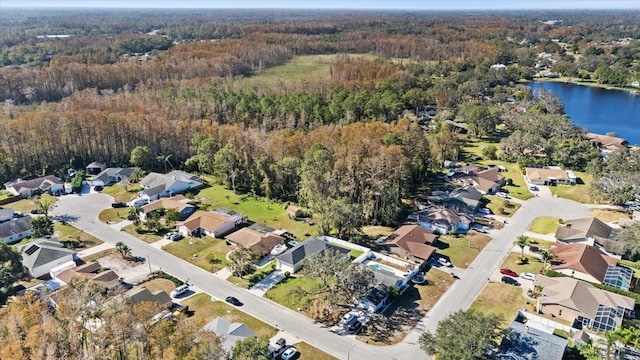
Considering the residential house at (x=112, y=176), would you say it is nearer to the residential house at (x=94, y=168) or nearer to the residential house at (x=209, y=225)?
the residential house at (x=94, y=168)

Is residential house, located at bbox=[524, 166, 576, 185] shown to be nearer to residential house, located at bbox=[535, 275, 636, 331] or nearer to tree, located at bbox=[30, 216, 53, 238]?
residential house, located at bbox=[535, 275, 636, 331]

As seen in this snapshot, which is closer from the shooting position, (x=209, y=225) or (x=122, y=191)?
(x=209, y=225)

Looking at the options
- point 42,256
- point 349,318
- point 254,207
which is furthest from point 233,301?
point 254,207

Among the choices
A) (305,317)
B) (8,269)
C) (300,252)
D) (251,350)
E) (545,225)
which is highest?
(251,350)

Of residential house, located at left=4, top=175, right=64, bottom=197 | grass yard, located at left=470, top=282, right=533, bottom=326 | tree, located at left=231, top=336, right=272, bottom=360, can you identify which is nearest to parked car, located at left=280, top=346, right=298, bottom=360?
tree, located at left=231, top=336, right=272, bottom=360

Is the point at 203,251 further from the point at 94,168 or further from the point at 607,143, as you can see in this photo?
the point at 607,143

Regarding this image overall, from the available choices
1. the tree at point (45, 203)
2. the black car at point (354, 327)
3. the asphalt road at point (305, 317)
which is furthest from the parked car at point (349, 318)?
the tree at point (45, 203)
